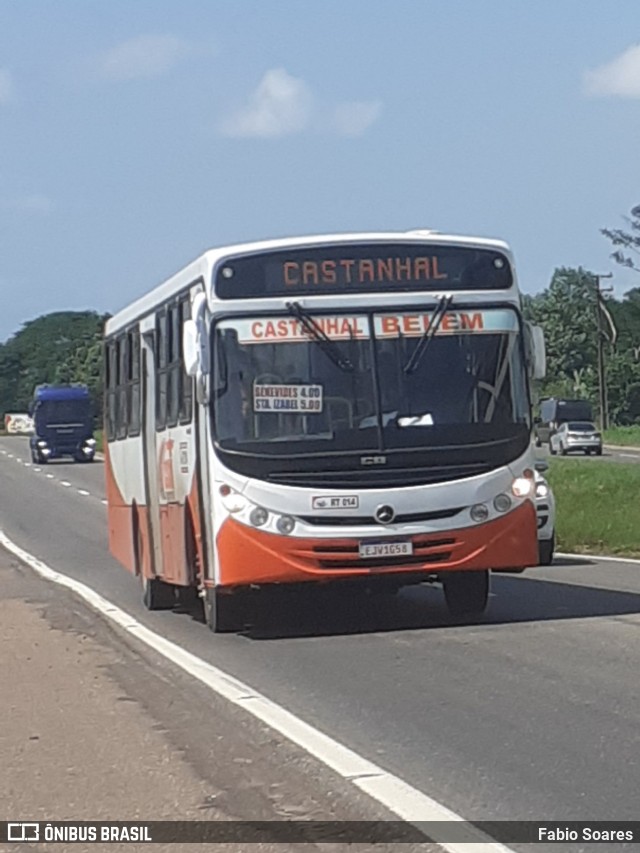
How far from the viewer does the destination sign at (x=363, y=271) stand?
14078mm

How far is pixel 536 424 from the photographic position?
48.5ft

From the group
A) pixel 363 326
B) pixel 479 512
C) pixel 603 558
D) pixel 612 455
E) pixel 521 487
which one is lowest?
pixel 612 455

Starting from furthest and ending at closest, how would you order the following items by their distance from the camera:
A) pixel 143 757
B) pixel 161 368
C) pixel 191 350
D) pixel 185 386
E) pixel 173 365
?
pixel 161 368, pixel 173 365, pixel 185 386, pixel 191 350, pixel 143 757

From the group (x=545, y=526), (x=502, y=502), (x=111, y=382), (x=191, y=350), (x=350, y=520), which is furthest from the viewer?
(x=545, y=526)

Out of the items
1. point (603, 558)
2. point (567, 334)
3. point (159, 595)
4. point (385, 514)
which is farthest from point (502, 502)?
point (567, 334)

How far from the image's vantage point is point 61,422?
2761 inches

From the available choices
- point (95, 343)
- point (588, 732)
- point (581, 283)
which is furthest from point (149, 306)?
point (95, 343)

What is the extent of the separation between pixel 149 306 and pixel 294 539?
13.6 feet

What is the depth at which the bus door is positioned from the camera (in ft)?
55.8

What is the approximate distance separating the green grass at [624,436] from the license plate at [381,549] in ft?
235

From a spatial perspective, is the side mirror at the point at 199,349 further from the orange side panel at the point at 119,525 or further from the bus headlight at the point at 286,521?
the orange side panel at the point at 119,525

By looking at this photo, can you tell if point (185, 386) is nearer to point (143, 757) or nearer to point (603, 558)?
point (143, 757)

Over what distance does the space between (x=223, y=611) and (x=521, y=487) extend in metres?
2.78

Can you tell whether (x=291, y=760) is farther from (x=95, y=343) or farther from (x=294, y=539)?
(x=95, y=343)
